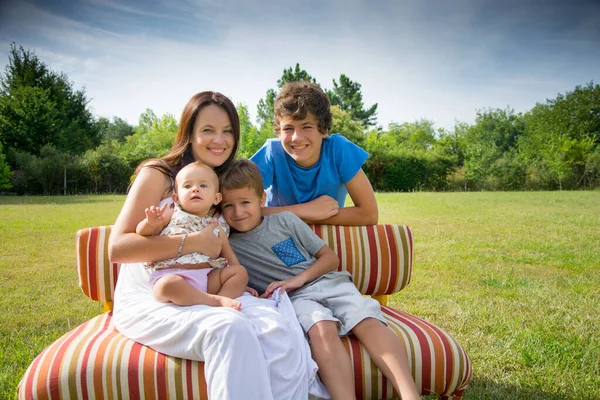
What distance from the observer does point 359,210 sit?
3258 mm

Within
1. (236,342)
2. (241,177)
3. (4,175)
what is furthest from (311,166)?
(4,175)

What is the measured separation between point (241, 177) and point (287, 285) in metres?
0.71

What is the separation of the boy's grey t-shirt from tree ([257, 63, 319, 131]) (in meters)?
26.1

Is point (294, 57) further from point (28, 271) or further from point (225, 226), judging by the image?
point (225, 226)

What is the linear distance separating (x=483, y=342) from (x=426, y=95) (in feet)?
78.2

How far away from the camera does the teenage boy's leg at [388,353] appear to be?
209cm

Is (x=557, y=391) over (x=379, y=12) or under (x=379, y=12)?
under

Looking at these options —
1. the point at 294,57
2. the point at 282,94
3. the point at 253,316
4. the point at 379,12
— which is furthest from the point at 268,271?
the point at 294,57

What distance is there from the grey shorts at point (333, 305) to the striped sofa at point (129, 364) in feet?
0.36

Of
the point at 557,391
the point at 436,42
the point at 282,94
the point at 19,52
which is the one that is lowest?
the point at 557,391

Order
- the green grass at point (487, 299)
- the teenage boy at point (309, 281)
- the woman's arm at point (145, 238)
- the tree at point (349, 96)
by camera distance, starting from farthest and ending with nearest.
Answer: the tree at point (349, 96) → the green grass at point (487, 299) → the woman's arm at point (145, 238) → the teenage boy at point (309, 281)

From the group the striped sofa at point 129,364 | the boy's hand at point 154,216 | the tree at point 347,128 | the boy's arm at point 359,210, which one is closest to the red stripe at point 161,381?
the striped sofa at point 129,364

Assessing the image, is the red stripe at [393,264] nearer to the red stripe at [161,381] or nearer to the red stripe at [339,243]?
the red stripe at [339,243]

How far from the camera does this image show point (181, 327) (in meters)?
2.02
